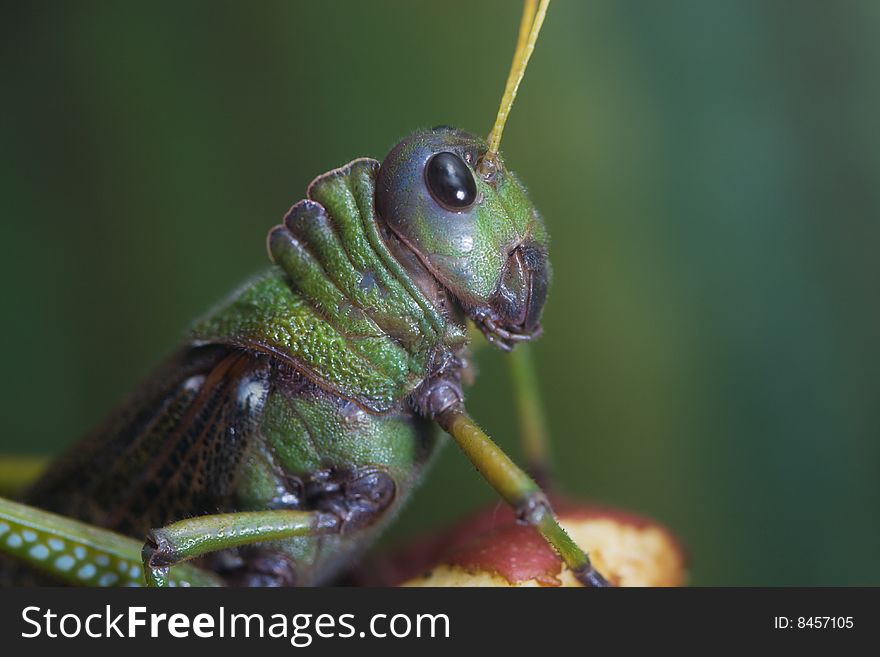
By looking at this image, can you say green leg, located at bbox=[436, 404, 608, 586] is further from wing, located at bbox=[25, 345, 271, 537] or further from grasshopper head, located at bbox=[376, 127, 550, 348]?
wing, located at bbox=[25, 345, 271, 537]

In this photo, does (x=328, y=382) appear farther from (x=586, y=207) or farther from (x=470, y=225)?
(x=586, y=207)

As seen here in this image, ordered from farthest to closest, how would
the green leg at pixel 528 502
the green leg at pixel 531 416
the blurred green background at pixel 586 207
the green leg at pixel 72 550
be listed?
1. the green leg at pixel 531 416
2. the blurred green background at pixel 586 207
3. the green leg at pixel 72 550
4. the green leg at pixel 528 502

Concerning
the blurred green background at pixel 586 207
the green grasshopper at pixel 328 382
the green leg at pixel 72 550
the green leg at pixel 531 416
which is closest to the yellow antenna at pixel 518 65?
the green grasshopper at pixel 328 382

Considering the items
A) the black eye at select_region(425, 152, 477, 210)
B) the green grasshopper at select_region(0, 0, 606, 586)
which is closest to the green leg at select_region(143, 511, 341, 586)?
the green grasshopper at select_region(0, 0, 606, 586)

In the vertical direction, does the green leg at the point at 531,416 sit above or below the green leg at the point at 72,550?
above

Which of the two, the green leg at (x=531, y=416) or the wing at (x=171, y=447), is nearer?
the wing at (x=171, y=447)

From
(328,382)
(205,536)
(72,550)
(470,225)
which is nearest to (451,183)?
(470,225)

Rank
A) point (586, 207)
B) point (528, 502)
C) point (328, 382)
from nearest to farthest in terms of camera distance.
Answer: point (528, 502), point (328, 382), point (586, 207)

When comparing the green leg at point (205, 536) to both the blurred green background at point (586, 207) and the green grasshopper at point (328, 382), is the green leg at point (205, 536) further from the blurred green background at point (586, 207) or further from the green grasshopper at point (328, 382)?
the blurred green background at point (586, 207)
